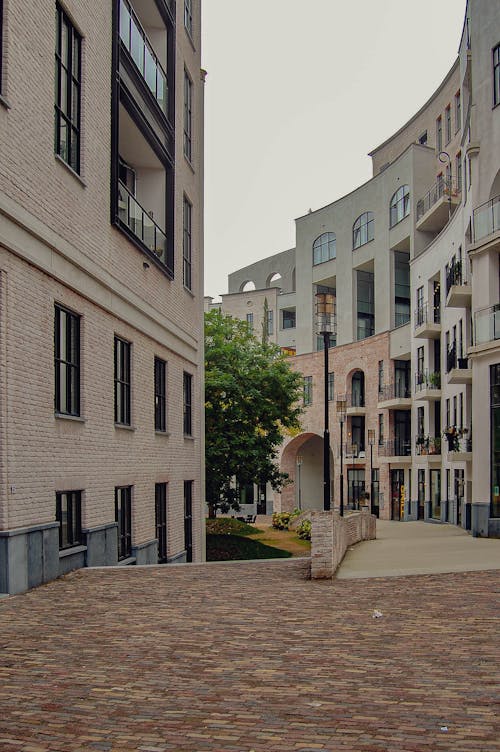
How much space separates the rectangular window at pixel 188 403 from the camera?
23984 millimetres

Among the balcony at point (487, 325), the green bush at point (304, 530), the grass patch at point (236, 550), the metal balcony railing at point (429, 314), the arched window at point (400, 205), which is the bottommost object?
the green bush at point (304, 530)

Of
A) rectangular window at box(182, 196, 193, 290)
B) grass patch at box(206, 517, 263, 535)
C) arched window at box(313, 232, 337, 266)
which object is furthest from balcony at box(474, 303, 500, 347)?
arched window at box(313, 232, 337, 266)

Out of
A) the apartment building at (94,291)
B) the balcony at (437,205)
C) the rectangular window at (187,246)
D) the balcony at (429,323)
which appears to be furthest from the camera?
the balcony at (437,205)

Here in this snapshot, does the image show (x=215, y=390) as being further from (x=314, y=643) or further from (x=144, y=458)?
(x=314, y=643)

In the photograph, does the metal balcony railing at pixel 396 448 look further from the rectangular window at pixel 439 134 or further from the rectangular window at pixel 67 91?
the rectangular window at pixel 67 91

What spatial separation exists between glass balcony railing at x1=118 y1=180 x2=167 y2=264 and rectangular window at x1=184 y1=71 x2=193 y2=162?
4.18 meters

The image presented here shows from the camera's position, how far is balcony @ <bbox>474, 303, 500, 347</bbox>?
26.2 metres

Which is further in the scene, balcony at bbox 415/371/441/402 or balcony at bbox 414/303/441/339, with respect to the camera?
balcony at bbox 415/371/441/402

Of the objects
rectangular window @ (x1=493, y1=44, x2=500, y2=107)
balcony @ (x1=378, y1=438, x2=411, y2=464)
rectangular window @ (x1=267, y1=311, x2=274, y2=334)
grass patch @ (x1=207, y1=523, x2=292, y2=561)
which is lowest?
grass patch @ (x1=207, y1=523, x2=292, y2=561)

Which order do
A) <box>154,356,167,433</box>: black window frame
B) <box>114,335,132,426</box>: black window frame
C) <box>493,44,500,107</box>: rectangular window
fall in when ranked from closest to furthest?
<box>114,335,132,426</box>: black window frame < <box>154,356,167,433</box>: black window frame < <box>493,44,500,107</box>: rectangular window

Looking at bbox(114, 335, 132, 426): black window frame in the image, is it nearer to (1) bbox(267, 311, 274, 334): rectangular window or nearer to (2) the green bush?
(2) the green bush

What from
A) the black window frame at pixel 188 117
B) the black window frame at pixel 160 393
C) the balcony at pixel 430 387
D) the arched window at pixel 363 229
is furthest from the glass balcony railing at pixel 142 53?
the arched window at pixel 363 229

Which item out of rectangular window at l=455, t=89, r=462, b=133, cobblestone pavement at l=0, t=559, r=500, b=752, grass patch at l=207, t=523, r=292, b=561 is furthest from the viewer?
rectangular window at l=455, t=89, r=462, b=133

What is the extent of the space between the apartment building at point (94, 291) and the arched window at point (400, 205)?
29.7m
